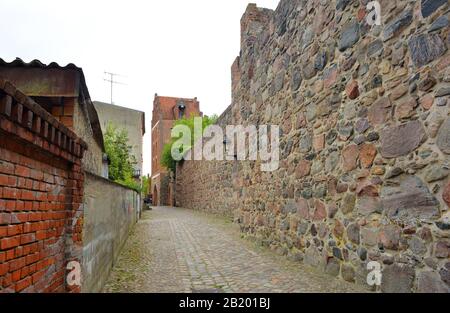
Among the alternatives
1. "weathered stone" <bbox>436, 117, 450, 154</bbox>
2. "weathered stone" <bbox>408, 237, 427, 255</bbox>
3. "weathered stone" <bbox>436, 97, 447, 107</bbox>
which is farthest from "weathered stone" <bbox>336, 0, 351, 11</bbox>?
"weathered stone" <bbox>408, 237, 427, 255</bbox>

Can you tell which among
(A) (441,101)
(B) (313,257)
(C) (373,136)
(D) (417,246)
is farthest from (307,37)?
(D) (417,246)

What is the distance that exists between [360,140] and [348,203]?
0.72 meters

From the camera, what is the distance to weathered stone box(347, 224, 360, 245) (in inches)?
149

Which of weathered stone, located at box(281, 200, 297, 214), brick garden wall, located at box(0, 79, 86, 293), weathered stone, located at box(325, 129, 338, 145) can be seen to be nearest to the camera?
brick garden wall, located at box(0, 79, 86, 293)

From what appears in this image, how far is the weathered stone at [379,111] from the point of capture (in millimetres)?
3393

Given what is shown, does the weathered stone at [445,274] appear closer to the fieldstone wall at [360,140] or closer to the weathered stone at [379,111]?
the fieldstone wall at [360,140]

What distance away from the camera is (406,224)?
307 cm

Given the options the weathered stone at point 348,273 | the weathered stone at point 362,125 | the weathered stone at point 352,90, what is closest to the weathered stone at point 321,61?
the weathered stone at point 352,90

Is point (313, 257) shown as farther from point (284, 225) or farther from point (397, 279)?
point (397, 279)

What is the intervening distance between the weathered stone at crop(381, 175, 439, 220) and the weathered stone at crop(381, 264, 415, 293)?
0.44m

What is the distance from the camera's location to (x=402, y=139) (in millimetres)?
3170

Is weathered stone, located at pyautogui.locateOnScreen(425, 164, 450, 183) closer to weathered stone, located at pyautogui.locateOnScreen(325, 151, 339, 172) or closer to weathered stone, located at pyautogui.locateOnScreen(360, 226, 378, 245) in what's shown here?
weathered stone, located at pyautogui.locateOnScreen(360, 226, 378, 245)

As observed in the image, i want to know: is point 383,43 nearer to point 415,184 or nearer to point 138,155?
point 415,184
